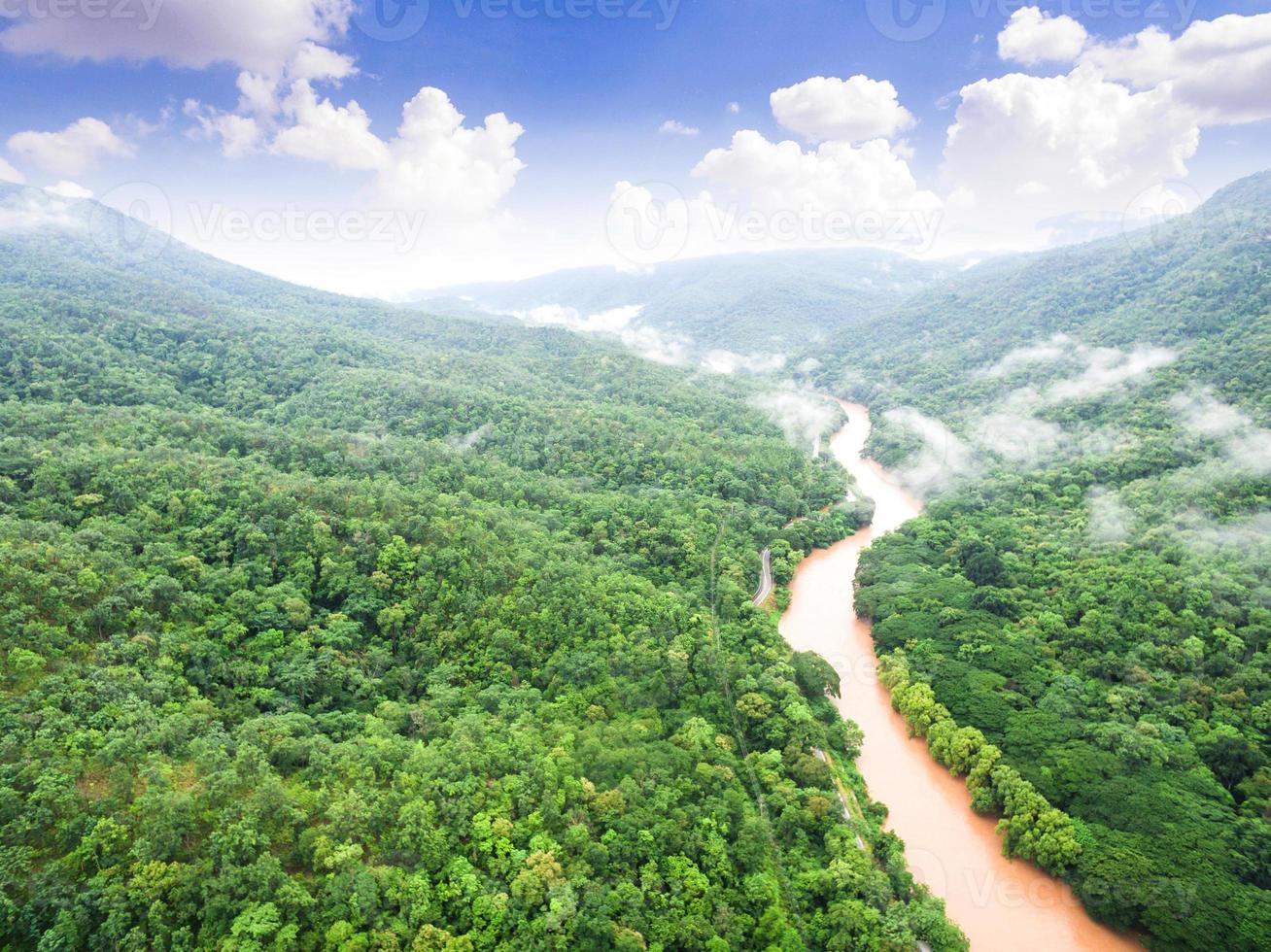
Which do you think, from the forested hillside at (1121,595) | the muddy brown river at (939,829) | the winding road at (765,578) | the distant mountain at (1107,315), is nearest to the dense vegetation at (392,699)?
the winding road at (765,578)

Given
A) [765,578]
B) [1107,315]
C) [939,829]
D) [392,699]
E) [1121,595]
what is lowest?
[939,829]

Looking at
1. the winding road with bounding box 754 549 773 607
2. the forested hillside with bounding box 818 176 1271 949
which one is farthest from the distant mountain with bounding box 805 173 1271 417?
the winding road with bounding box 754 549 773 607

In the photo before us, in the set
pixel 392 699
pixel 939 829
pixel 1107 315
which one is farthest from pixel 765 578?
pixel 1107 315

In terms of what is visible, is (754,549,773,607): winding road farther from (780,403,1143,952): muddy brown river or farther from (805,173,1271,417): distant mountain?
(805,173,1271,417): distant mountain

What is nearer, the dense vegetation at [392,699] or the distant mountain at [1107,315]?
the dense vegetation at [392,699]

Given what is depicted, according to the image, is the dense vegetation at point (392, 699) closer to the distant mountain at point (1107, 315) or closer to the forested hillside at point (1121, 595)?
the forested hillside at point (1121, 595)

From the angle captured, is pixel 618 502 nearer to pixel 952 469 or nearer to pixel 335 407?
pixel 335 407

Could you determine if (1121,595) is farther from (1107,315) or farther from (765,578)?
(1107,315)
